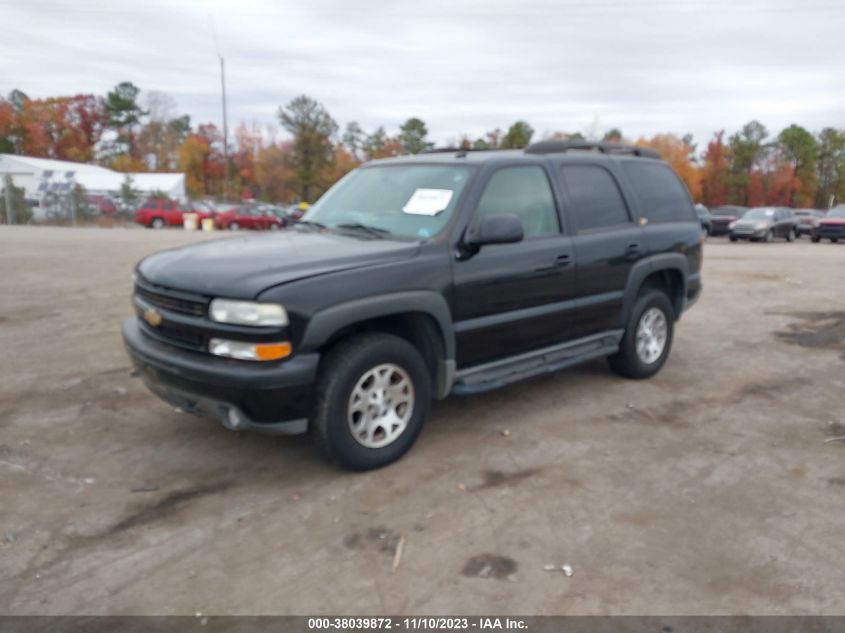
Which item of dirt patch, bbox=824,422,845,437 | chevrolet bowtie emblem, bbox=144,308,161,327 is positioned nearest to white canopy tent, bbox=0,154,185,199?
chevrolet bowtie emblem, bbox=144,308,161,327

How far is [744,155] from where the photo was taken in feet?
212

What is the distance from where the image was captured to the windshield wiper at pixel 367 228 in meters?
4.35

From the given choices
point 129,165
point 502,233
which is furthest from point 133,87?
point 502,233

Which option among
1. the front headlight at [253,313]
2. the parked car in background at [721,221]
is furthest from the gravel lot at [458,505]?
the parked car in background at [721,221]

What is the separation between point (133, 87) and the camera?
85.8 metres

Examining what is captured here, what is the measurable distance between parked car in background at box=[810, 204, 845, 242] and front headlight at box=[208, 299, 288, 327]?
28.8 m

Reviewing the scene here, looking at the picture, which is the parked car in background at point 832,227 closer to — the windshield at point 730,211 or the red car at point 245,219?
the windshield at point 730,211

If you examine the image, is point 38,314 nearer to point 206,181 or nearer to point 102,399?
point 102,399

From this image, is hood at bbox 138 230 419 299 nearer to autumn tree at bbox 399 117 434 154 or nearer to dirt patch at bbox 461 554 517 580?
dirt patch at bbox 461 554 517 580

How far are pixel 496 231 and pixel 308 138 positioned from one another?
52.2 meters

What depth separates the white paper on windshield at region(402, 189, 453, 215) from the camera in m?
4.38

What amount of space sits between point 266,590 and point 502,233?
2.37 metres

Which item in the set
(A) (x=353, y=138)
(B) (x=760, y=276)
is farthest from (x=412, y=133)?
(B) (x=760, y=276)

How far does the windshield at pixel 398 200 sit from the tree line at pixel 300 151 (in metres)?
50.3
